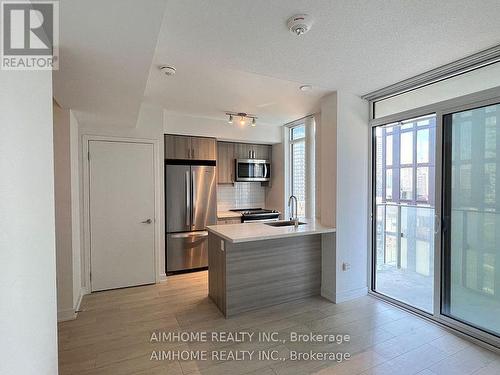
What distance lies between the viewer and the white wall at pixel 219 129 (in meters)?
4.26

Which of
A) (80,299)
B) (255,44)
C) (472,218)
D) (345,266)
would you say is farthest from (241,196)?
(472,218)

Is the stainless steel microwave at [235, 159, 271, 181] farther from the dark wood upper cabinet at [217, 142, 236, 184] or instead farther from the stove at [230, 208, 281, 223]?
the stove at [230, 208, 281, 223]

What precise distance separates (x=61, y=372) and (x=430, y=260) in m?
3.81

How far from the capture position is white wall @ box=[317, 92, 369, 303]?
3227 millimetres

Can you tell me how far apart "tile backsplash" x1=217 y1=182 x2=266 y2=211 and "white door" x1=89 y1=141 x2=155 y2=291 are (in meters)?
1.69

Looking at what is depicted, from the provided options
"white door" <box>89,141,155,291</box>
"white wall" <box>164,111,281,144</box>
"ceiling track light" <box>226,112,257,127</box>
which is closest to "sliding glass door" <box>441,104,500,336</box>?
"ceiling track light" <box>226,112,257,127</box>

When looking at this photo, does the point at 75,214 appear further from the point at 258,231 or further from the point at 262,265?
the point at 262,265

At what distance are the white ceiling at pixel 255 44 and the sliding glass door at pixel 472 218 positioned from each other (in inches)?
28.0

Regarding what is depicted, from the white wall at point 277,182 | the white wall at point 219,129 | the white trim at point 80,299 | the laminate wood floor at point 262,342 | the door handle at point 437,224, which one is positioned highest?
the white wall at point 219,129

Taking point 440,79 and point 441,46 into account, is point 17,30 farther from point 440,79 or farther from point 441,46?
point 440,79

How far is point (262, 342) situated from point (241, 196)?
11.0 ft

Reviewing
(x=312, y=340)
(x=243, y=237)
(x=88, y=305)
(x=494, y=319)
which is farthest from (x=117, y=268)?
(x=494, y=319)

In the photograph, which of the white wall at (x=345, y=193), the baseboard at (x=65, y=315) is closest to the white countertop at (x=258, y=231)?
the white wall at (x=345, y=193)

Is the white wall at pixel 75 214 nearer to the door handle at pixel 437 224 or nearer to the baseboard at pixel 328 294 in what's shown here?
the baseboard at pixel 328 294
